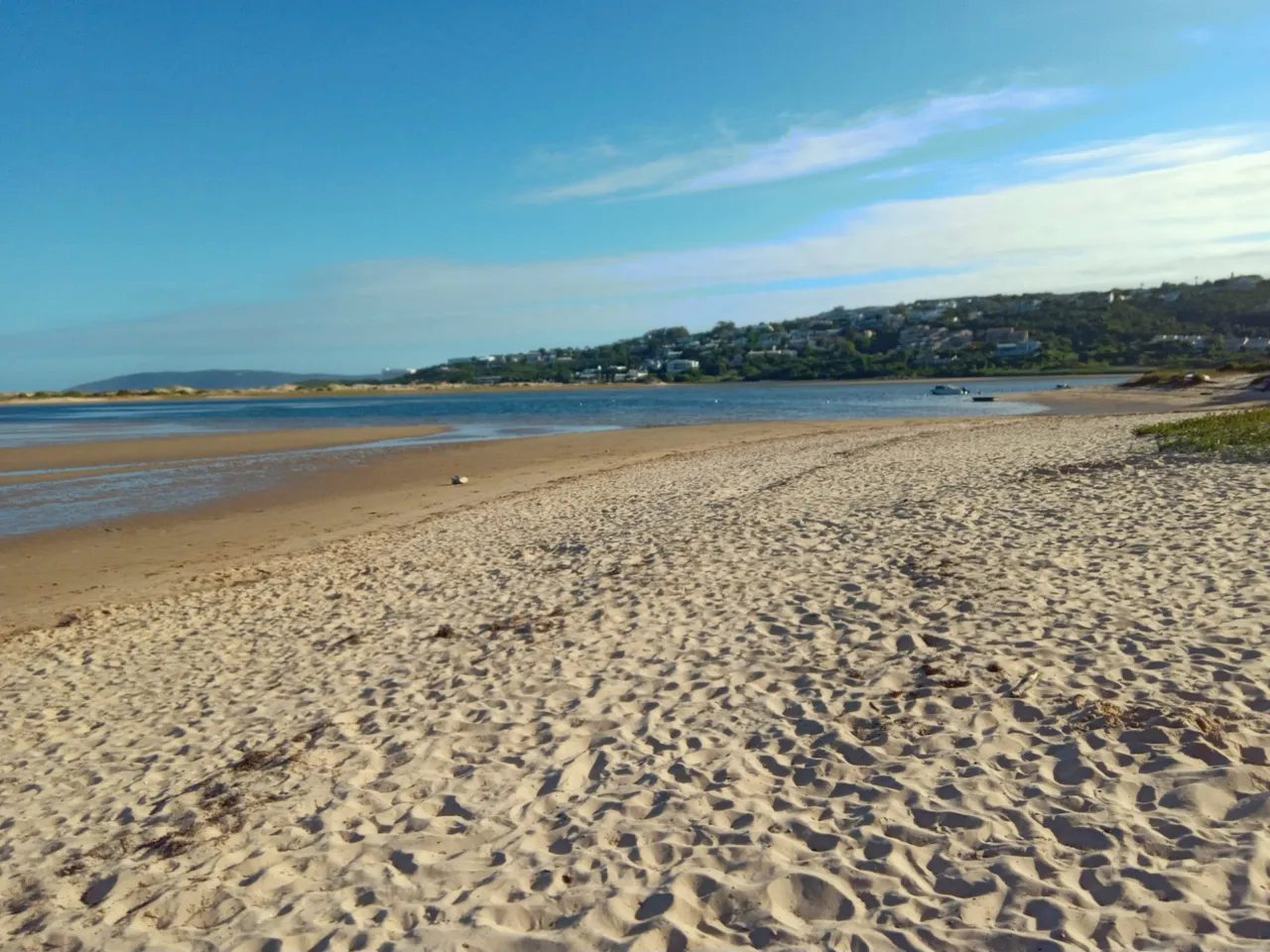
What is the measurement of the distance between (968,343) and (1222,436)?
402ft

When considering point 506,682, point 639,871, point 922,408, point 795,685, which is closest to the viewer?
point 639,871

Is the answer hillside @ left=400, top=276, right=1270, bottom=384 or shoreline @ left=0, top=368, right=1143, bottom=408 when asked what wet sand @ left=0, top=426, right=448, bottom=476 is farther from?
hillside @ left=400, top=276, right=1270, bottom=384

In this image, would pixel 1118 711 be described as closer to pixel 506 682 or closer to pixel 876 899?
pixel 876 899

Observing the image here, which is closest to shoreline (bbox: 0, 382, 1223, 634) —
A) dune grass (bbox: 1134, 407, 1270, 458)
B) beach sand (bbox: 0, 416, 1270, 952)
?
beach sand (bbox: 0, 416, 1270, 952)

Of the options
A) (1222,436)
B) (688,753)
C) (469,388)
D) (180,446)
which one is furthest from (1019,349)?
(688,753)

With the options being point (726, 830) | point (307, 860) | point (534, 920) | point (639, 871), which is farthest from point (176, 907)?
point (726, 830)

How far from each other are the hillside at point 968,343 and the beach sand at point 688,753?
282ft

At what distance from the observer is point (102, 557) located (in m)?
13.9

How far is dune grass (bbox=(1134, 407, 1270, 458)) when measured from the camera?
13875mm

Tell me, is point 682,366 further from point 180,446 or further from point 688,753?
point 688,753

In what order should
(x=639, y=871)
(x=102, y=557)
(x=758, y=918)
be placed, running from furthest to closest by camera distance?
(x=102, y=557) < (x=639, y=871) < (x=758, y=918)

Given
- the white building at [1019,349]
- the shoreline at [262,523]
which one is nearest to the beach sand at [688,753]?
the shoreline at [262,523]

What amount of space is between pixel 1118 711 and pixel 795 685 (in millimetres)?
1948

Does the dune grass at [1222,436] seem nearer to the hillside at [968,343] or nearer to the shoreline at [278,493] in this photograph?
the shoreline at [278,493]
